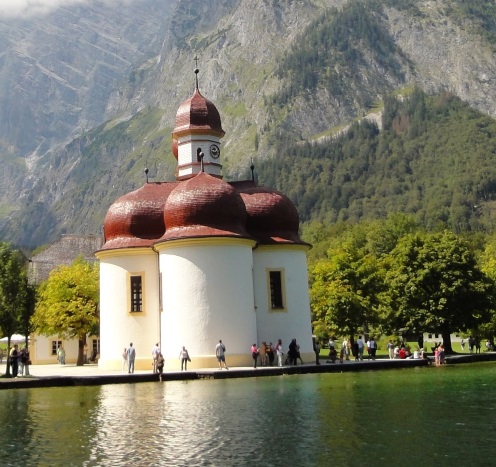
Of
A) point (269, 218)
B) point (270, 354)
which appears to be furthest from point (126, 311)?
point (269, 218)

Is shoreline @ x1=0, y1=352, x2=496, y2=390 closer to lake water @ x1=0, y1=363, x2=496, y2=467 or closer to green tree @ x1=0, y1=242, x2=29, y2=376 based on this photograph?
lake water @ x1=0, y1=363, x2=496, y2=467

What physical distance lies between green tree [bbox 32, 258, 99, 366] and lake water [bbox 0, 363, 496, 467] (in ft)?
81.8

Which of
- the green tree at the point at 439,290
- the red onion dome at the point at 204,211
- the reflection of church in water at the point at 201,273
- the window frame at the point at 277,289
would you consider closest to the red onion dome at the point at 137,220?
the reflection of church in water at the point at 201,273

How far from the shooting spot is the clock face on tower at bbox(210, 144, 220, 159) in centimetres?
5012

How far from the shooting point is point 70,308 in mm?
53250

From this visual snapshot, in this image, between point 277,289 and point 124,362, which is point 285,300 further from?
point 124,362

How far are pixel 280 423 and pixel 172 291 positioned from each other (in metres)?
22.2

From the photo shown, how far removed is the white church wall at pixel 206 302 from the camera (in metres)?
38.8

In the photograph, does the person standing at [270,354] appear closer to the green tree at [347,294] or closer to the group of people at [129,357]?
the group of people at [129,357]

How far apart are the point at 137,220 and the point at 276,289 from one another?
895cm

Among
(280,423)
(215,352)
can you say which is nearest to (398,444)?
(280,423)

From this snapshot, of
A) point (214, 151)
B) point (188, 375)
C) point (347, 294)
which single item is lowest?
point (188, 375)

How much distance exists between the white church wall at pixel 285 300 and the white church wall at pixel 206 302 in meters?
2.99

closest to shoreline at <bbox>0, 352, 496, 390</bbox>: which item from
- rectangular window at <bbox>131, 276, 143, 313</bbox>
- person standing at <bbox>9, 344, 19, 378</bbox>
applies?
person standing at <bbox>9, 344, 19, 378</bbox>
